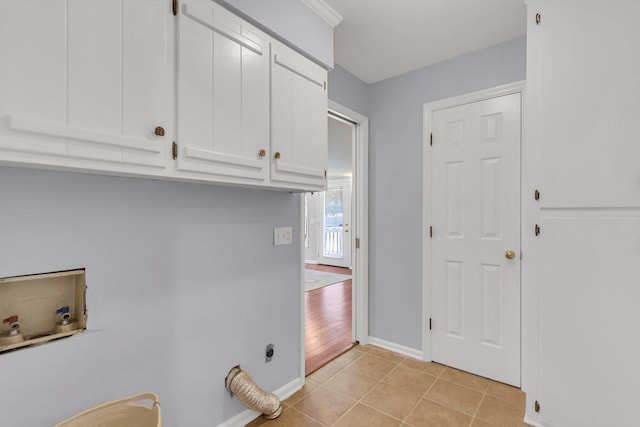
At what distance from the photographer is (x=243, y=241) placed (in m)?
1.83

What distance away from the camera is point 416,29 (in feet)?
6.95

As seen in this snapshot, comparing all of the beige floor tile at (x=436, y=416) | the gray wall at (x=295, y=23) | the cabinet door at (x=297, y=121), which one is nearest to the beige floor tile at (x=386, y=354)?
the beige floor tile at (x=436, y=416)

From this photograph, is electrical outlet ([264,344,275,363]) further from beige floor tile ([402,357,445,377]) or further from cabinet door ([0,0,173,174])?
cabinet door ([0,0,173,174])

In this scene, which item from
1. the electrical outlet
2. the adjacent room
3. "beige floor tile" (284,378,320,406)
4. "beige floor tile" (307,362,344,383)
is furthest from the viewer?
"beige floor tile" (307,362,344,383)

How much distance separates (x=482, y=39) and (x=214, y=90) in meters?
2.02

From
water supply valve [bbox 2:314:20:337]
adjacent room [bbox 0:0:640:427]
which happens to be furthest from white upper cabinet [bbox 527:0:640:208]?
water supply valve [bbox 2:314:20:337]

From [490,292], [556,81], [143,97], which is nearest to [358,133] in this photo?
[556,81]

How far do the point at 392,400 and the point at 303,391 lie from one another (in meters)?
0.61

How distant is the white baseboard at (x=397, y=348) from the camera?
2670 mm

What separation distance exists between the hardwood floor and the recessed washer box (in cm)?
172

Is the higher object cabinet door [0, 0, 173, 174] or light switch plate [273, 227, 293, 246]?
cabinet door [0, 0, 173, 174]

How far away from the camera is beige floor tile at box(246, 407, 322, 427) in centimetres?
182

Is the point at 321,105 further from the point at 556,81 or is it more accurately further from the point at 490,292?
the point at 490,292

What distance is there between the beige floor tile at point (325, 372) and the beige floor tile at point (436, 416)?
68 centimetres
